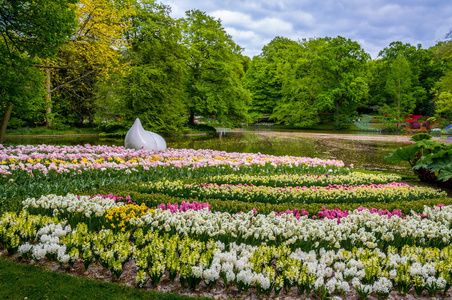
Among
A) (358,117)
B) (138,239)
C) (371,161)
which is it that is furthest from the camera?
(358,117)

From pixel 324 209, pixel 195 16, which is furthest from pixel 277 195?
pixel 195 16

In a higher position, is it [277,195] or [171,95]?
[171,95]

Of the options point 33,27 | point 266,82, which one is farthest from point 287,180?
point 266,82

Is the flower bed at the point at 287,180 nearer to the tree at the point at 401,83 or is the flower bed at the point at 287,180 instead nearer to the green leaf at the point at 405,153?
the green leaf at the point at 405,153

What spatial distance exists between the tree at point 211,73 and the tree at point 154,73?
3.70m

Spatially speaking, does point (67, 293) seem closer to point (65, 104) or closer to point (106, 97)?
point (106, 97)

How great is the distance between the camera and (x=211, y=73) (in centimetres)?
3116

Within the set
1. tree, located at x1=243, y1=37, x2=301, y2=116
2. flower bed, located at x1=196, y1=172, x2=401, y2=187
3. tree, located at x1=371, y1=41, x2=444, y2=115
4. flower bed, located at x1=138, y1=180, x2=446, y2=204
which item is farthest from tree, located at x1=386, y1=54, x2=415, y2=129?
flower bed, located at x1=138, y1=180, x2=446, y2=204

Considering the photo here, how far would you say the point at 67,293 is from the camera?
3.13 metres

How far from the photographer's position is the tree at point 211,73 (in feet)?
100

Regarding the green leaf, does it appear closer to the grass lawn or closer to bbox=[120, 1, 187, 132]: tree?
the grass lawn

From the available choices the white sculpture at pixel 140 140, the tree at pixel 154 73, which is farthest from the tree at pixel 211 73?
the white sculpture at pixel 140 140

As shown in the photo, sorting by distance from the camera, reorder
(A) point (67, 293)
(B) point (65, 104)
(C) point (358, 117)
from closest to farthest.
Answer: (A) point (67, 293)
(B) point (65, 104)
(C) point (358, 117)

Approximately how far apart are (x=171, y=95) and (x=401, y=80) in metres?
35.4
